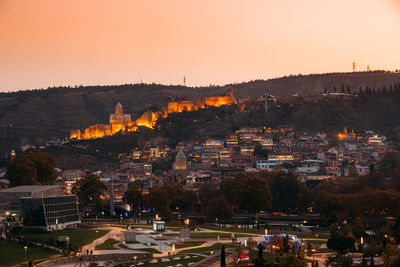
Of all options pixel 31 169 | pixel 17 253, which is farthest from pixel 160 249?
pixel 31 169

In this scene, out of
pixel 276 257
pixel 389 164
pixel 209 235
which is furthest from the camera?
pixel 389 164

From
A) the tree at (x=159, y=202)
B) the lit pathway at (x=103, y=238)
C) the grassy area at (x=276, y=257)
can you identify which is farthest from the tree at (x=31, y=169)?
the grassy area at (x=276, y=257)

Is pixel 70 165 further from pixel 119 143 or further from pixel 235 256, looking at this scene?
pixel 235 256

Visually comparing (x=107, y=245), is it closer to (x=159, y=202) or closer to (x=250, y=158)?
(x=159, y=202)

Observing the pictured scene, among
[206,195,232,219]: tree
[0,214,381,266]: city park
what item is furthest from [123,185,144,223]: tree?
[0,214,381,266]: city park

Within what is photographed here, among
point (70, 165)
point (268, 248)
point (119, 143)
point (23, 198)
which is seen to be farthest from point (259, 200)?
point (119, 143)

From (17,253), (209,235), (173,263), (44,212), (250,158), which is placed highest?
(44,212)
